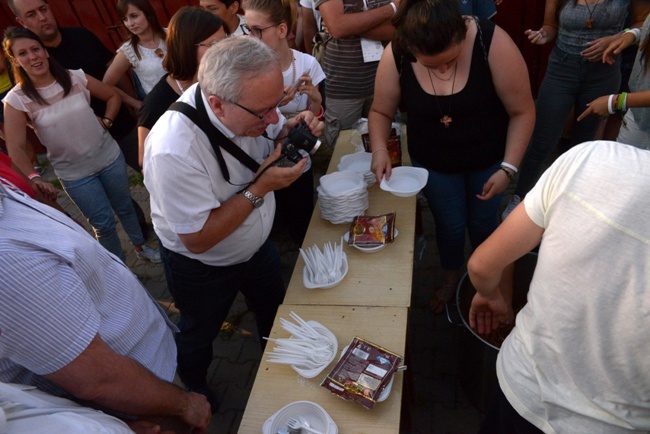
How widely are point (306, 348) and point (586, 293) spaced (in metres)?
1.11

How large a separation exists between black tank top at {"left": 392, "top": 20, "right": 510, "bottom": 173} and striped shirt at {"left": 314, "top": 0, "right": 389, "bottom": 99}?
1027 mm

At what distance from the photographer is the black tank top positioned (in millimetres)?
2109

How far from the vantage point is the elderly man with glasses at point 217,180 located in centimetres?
160

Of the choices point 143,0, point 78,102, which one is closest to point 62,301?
point 78,102

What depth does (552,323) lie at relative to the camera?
111 cm

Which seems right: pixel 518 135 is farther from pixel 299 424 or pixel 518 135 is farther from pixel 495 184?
pixel 299 424

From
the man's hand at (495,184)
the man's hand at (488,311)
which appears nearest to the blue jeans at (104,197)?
the man's hand at (495,184)

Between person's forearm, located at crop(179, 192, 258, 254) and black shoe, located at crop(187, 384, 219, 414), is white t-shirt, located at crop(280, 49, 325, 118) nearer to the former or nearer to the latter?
person's forearm, located at crop(179, 192, 258, 254)

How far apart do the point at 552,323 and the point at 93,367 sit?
49.9 inches

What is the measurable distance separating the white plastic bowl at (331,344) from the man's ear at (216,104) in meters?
0.99

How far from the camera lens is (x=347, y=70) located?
3330 millimetres

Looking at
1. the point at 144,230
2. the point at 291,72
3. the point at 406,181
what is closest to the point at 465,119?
→ the point at 406,181

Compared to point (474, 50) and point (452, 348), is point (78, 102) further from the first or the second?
point (452, 348)

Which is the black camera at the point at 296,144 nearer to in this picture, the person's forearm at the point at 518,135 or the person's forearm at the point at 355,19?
the person's forearm at the point at 518,135
